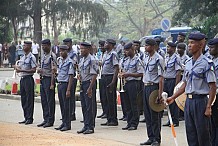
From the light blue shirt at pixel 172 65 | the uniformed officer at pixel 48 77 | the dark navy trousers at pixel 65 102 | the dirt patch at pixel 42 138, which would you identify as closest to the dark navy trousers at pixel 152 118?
the dirt patch at pixel 42 138

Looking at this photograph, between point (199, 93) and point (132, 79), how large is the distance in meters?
5.22

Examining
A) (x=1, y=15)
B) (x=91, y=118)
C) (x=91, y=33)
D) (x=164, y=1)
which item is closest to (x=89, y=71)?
(x=91, y=118)

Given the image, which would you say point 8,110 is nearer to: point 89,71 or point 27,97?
point 27,97

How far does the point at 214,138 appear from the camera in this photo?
10438 mm

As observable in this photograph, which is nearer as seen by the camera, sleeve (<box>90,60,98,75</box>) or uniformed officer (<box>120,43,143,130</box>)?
sleeve (<box>90,60,98,75</box>)

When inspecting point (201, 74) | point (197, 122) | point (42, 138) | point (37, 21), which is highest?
point (37, 21)

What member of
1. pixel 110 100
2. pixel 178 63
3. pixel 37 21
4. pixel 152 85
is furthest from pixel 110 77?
pixel 37 21

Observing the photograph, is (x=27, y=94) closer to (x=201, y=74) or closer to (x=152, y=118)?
(x=152, y=118)

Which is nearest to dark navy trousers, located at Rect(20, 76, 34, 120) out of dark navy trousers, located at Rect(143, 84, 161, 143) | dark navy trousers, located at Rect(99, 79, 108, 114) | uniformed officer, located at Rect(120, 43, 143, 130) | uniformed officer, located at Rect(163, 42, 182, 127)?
dark navy trousers, located at Rect(99, 79, 108, 114)

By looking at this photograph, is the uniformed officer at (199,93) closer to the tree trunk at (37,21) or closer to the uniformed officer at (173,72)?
the uniformed officer at (173,72)

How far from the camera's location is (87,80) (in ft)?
45.5

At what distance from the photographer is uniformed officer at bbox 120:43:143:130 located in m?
14.2

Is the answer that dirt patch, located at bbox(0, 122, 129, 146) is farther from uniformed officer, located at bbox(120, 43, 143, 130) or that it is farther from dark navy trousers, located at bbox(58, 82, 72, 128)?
uniformed officer, located at bbox(120, 43, 143, 130)

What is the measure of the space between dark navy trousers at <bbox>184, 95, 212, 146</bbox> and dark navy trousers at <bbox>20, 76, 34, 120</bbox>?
268 inches
